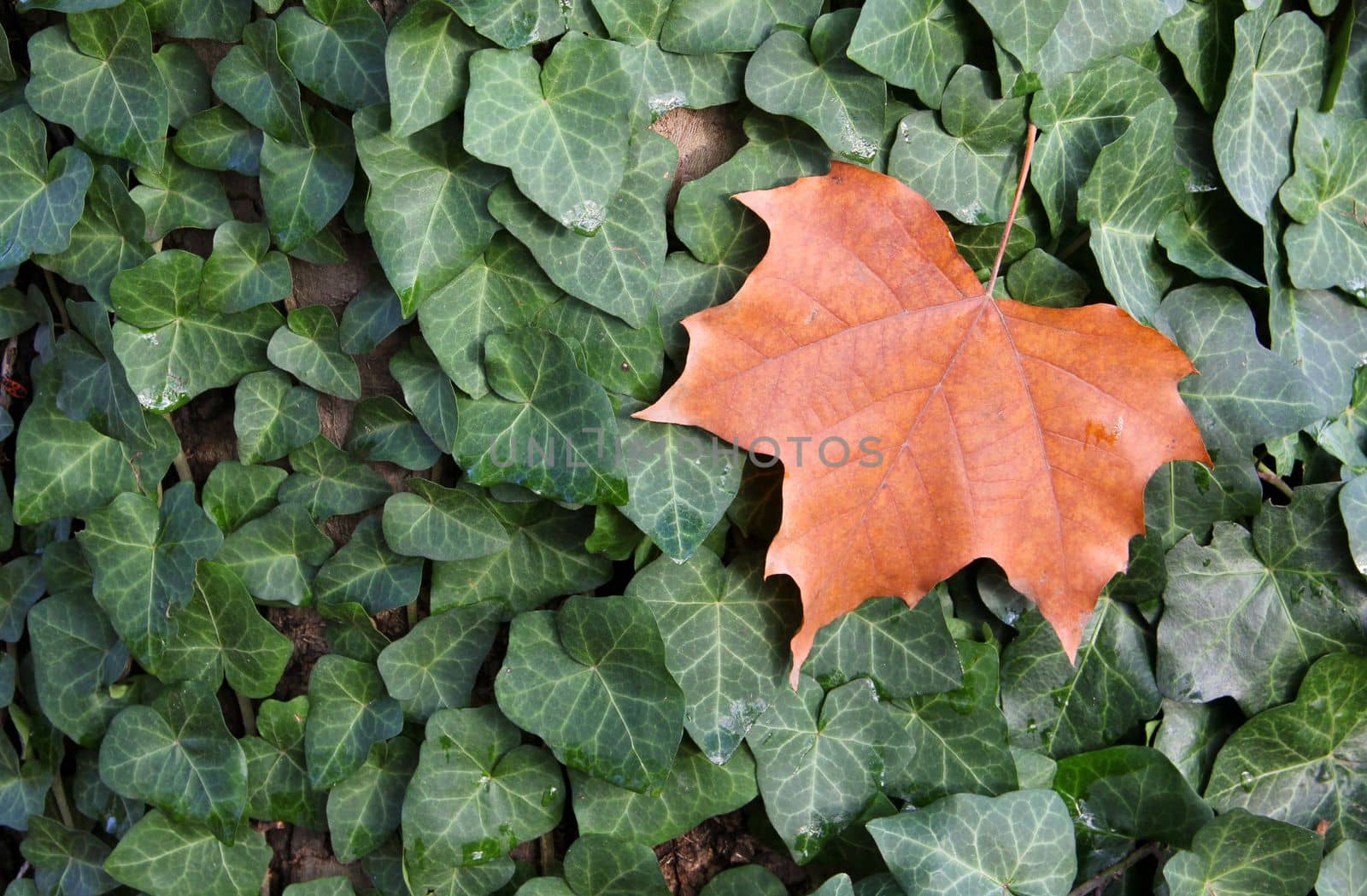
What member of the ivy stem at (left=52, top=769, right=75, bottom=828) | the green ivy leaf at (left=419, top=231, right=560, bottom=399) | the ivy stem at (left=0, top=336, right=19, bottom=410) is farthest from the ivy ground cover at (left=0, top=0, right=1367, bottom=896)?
the ivy stem at (left=52, top=769, right=75, bottom=828)

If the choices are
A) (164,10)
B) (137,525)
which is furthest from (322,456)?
(164,10)

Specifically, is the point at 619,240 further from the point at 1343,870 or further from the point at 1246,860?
the point at 1343,870

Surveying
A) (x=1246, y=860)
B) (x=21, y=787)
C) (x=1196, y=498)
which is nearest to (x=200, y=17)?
(x=21, y=787)

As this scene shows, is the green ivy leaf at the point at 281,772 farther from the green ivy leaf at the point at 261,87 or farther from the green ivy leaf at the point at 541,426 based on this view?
the green ivy leaf at the point at 261,87

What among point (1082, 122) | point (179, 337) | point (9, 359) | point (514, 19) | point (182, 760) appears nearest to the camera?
point (514, 19)

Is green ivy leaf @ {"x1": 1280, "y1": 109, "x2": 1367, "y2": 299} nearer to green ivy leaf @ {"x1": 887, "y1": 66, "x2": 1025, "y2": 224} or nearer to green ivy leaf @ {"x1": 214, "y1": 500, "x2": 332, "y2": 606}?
green ivy leaf @ {"x1": 887, "y1": 66, "x2": 1025, "y2": 224}

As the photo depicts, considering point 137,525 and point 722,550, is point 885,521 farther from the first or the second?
point 137,525
